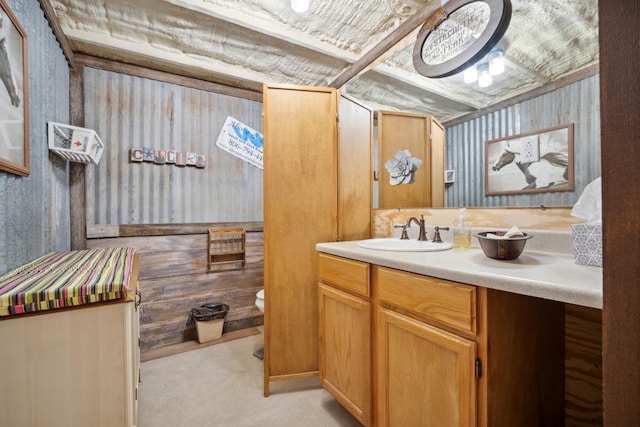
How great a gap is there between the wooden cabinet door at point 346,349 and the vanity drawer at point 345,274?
0.15 ft

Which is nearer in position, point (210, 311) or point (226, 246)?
point (210, 311)

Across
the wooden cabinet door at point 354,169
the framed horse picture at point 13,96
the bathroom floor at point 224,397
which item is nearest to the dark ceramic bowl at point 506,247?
the wooden cabinet door at point 354,169

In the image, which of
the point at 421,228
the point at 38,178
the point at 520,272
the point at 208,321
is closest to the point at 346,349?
the point at 421,228

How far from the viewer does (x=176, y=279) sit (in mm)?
2463

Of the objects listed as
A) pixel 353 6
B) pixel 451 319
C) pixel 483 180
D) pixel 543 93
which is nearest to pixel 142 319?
pixel 451 319

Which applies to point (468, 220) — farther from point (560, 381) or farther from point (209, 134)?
point (209, 134)

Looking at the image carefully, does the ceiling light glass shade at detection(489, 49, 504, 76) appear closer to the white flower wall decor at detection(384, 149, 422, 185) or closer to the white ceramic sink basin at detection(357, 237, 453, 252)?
the white flower wall decor at detection(384, 149, 422, 185)

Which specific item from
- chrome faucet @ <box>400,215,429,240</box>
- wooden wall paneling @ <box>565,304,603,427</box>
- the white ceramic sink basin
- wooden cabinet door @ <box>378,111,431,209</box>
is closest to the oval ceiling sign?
wooden cabinet door @ <box>378,111,431,209</box>

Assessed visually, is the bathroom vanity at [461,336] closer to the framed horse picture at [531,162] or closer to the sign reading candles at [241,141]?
the framed horse picture at [531,162]

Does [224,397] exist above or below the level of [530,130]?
below

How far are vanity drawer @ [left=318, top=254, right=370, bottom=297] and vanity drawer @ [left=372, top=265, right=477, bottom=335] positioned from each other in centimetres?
9

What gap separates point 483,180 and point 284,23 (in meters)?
1.78

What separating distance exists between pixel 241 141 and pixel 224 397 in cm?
218

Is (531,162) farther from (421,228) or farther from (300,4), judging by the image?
(300,4)
